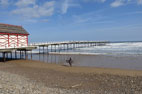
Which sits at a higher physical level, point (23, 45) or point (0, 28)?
point (0, 28)

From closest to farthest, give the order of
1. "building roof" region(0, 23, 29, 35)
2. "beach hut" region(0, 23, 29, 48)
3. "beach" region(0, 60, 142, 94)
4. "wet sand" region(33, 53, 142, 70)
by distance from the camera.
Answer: "beach" region(0, 60, 142, 94) → "wet sand" region(33, 53, 142, 70) → "beach hut" region(0, 23, 29, 48) → "building roof" region(0, 23, 29, 35)

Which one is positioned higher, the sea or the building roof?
the building roof

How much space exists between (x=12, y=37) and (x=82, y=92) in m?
17.4

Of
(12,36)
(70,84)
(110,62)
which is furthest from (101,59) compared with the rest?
(70,84)

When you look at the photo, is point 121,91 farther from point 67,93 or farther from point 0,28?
point 0,28

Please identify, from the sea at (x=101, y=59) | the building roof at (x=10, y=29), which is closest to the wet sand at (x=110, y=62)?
the sea at (x=101, y=59)

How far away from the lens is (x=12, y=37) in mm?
21406

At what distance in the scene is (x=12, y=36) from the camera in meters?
21.4

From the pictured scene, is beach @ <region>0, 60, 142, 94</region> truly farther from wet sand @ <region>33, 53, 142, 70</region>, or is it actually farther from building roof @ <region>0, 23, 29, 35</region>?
building roof @ <region>0, 23, 29, 35</region>

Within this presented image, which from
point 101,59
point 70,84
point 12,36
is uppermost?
point 12,36

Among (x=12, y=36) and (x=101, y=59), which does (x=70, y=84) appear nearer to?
(x=101, y=59)

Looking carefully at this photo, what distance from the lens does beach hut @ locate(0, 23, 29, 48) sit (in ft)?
66.3

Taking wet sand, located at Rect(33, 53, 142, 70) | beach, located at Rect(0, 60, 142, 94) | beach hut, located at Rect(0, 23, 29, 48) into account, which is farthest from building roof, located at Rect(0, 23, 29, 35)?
beach, located at Rect(0, 60, 142, 94)

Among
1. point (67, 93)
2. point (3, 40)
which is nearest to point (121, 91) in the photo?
point (67, 93)
